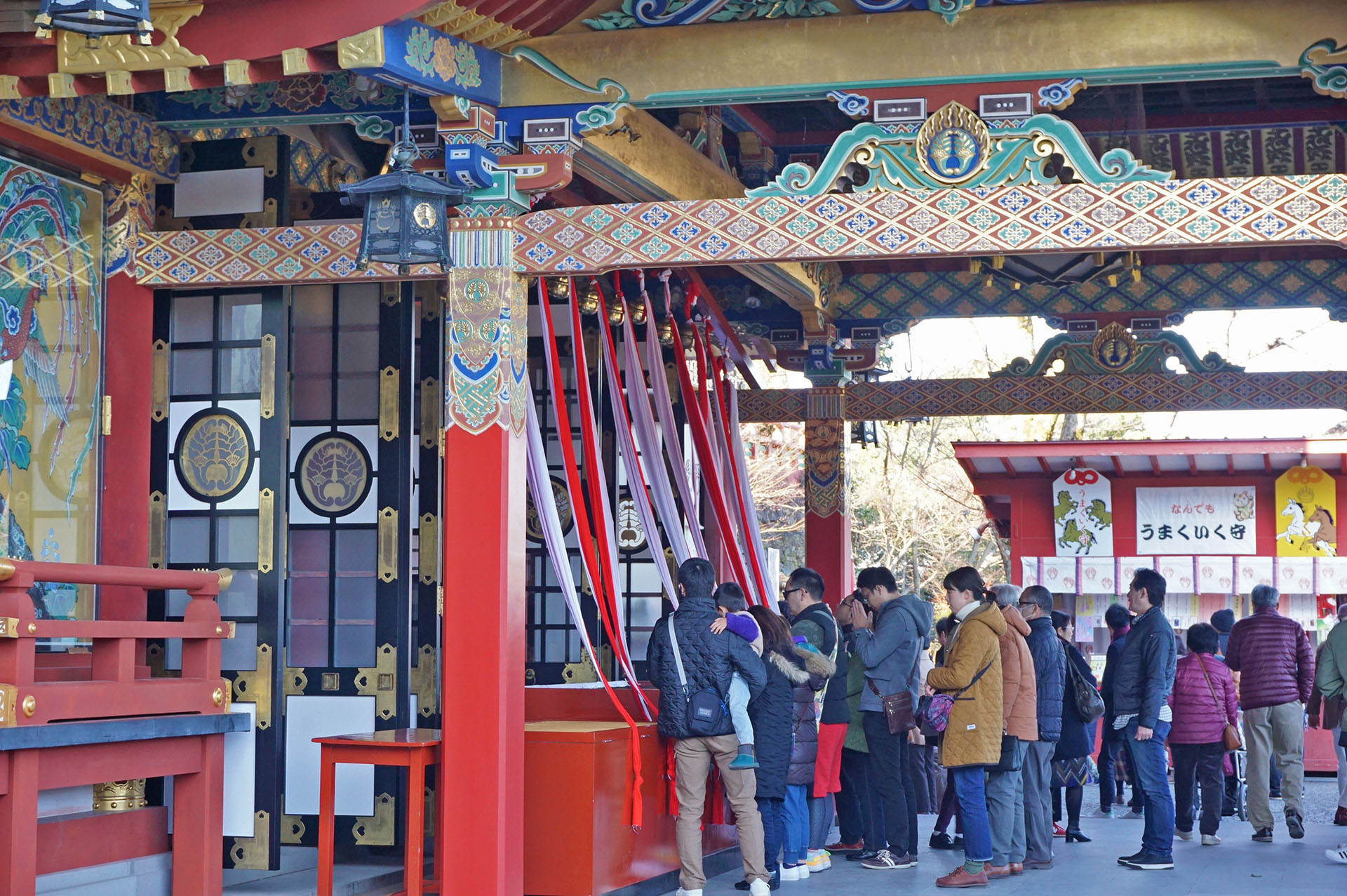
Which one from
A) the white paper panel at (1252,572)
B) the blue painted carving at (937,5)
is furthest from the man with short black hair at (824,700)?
the white paper panel at (1252,572)

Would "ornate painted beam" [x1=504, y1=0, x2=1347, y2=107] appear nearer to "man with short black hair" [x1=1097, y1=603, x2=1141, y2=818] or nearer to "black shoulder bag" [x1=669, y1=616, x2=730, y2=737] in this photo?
"black shoulder bag" [x1=669, y1=616, x2=730, y2=737]

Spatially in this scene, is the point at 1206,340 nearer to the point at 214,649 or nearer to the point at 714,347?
the point at 714,347

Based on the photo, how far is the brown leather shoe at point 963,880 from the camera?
7.74m

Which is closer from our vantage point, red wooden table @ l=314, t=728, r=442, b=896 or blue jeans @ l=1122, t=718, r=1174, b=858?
red wooden table @ l=314, t=728, r=442, b=896

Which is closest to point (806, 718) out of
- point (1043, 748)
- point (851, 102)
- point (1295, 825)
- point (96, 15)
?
point (1043, 748)

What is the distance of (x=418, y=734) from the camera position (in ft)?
23.1

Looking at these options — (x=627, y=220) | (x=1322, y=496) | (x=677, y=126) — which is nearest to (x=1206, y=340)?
(x=1322, y=496)

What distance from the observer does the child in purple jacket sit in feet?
24.0

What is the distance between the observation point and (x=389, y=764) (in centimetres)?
668

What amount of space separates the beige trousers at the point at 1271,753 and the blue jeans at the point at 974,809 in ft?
9.08

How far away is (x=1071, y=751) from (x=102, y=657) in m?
5.64

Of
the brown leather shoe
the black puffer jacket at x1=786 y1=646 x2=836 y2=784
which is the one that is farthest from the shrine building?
the brown leather shoe

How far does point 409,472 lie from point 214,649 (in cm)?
158

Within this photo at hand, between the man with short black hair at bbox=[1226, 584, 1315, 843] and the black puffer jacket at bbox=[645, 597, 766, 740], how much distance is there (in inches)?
162
